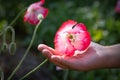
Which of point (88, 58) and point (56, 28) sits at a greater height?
point (88, 58)

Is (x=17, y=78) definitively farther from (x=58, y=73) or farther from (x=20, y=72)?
(x=58, y=73)

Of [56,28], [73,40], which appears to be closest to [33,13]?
[73,40]

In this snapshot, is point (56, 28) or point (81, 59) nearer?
point (81, 59)

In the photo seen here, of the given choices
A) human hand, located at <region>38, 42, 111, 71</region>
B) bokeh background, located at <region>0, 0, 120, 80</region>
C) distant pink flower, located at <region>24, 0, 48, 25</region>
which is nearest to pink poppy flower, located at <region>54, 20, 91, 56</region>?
human hand, located at <region>38, 42, 111, 71</region>

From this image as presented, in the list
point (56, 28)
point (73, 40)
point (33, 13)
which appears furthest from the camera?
point (56, 28)

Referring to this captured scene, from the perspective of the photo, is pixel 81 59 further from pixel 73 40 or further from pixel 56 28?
pixel 56 28

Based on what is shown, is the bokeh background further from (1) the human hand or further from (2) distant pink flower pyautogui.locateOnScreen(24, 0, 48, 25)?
(1) the human hand
